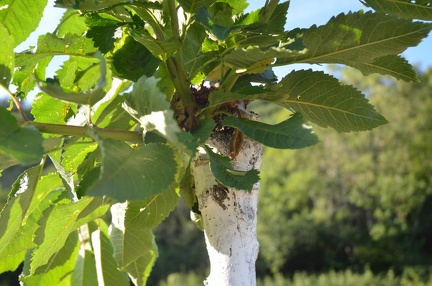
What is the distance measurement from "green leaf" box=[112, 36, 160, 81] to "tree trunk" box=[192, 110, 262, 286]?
0.32 feet

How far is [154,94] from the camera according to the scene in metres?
0.40

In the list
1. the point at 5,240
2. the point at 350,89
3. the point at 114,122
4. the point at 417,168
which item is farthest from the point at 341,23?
the point at 417,168

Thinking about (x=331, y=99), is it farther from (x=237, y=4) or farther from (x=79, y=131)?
(x=79, y=131)

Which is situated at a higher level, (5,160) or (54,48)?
(54,48)

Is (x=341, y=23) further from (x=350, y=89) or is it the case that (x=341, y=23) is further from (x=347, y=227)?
(x=347, y=227)

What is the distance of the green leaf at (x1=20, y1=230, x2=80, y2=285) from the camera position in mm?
669

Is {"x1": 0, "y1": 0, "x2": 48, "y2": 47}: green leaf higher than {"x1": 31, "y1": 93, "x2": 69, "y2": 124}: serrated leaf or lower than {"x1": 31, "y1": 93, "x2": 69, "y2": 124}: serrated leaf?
higher

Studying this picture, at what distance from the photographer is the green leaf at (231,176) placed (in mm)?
463

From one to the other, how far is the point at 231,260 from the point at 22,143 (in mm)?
242

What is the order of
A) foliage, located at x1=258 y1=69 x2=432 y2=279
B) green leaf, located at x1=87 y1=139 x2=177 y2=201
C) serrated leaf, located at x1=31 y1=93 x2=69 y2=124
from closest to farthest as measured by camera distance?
1. green leaf, located at x1=87 y1=139 x2=177 y2=201
2. serrated leaf, located at x1=31 y1=93 x2=69 y2=124
3. foliage, located at x1=258 y1=69 x2=432 y2=279

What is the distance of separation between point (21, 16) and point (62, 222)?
0.65ft

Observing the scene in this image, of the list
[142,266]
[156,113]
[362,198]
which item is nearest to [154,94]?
[156,113]

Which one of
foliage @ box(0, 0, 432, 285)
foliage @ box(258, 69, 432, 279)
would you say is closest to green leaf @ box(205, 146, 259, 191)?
foliage @ box(0, 0, 432, 285)

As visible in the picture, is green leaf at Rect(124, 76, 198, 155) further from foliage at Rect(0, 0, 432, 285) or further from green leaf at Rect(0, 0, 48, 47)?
green leaf at Rect(0, 0, 48, 47)
